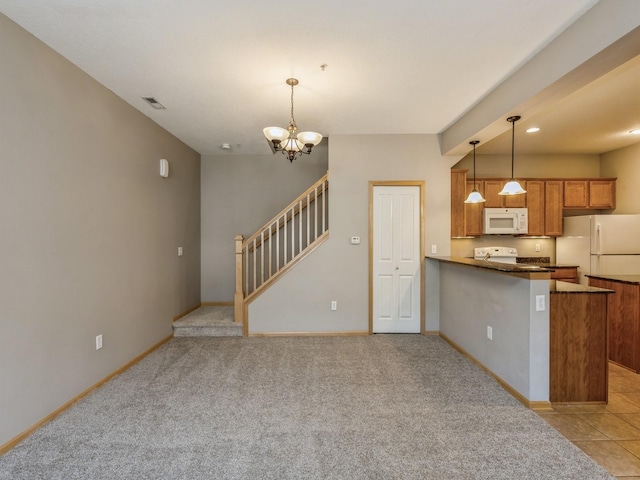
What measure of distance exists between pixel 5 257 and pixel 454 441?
10.8ft

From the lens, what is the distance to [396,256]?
14.6 ft

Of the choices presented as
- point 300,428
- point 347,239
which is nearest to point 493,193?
point 347,239

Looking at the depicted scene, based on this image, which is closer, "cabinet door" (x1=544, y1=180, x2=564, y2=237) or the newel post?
the newel post

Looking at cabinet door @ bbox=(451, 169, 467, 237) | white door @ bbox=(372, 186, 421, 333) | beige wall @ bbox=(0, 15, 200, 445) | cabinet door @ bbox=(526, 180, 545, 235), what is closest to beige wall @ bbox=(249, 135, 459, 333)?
white door @ bbox=(372, 186, 421, 333)

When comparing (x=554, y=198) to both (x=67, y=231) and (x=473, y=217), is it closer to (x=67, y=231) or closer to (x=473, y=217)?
(x=473, y=217)

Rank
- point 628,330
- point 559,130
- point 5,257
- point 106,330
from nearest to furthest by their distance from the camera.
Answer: point 5,257 → point 106,330 → point 628,330 → point 559,130

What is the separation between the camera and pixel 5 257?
2.04 meters

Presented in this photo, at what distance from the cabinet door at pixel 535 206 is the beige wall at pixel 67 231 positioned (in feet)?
18.8

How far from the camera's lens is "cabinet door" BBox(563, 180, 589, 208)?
16.5 ft

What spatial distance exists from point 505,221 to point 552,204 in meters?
0.92

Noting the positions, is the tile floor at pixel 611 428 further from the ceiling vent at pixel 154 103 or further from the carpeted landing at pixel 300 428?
the ceiling vent at pixel 154 103

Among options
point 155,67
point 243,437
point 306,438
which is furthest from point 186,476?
point 155,67

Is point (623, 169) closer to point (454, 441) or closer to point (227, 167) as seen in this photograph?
point (454, 441)

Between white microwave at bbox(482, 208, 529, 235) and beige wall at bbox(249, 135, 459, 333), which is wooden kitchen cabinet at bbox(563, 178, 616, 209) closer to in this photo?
white microwave at bbox(482, 208, 529, 235)
